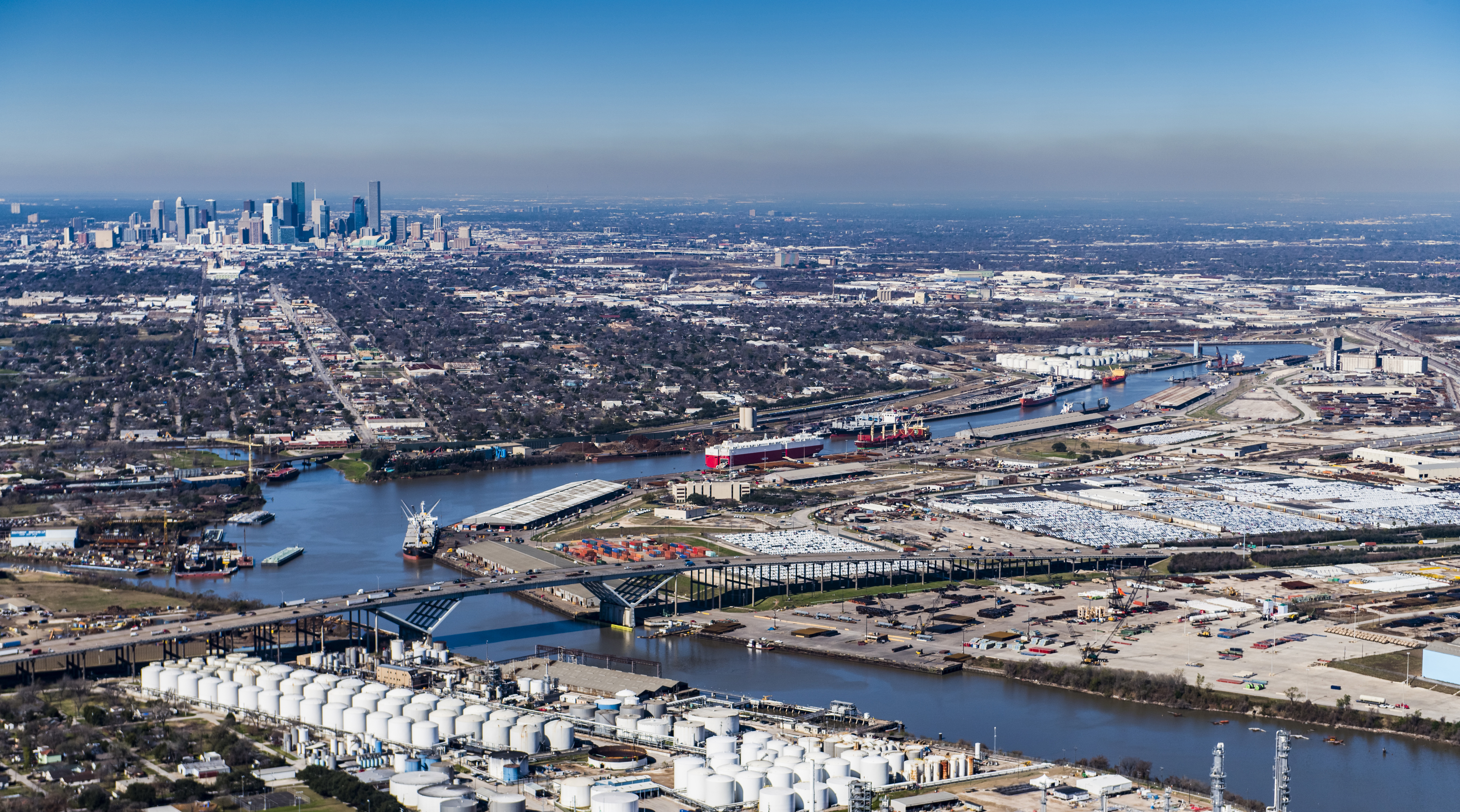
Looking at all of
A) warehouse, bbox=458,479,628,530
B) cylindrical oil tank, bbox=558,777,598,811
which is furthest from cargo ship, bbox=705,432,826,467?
cylindrical oil tank, bbox=558,777,598,811

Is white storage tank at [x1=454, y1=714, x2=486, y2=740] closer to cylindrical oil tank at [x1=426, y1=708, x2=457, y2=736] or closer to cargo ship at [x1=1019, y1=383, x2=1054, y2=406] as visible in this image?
cylindrical oil tank at [x1=426, y1=708, x2=457, y2=736]

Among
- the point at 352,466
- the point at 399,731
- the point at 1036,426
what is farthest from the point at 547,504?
the point at 1036,426

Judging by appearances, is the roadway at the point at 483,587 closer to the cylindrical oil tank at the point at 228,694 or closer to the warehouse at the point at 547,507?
the cylindrical oil tank at the point at 228,694

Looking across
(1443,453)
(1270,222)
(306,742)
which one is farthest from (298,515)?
(1270,222)

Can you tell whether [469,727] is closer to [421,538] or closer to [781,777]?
[781,777]

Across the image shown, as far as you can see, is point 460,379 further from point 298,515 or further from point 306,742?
point 306,742
